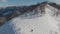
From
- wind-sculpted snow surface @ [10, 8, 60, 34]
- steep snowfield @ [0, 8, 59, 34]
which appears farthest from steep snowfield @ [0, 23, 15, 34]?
wind-sculpted snow surface @ [10, 8, 60, 34]

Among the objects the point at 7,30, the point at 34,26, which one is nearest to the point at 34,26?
the point at 34,26

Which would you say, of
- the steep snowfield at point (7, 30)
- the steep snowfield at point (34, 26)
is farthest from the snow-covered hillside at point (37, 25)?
the steep snowfield at point (7, 30)

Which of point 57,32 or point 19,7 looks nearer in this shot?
point 57,32

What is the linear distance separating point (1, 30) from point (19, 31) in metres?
0.92

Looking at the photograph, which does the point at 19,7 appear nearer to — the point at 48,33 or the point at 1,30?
the point at 1,30

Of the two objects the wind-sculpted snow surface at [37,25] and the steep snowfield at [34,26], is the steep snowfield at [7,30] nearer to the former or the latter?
the steep snowfield at [34,26]

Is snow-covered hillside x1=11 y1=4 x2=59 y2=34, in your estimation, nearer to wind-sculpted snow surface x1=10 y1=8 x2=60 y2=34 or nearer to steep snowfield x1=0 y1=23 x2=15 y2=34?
wind-sculpted snow surface x1=10 y1=8 x2=60 y2=34

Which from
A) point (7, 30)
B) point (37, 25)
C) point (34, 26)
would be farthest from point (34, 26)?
point (7, 30)

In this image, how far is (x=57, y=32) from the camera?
5.54 meters

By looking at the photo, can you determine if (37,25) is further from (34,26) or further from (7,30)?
(7,30)

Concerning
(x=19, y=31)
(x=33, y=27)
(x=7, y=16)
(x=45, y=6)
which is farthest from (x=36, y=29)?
(x=7, y=16)

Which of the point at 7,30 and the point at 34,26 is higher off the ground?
the point at 34,26

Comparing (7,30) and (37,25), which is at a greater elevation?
(37,25)

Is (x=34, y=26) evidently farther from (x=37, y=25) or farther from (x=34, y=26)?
(x=37, y=25)
